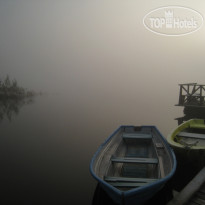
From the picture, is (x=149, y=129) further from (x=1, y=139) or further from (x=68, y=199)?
(x=1, y=139)

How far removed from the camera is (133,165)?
561 cm

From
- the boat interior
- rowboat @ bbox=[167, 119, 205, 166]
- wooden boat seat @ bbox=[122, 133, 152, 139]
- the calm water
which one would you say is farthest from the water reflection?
rowboat @ bbox=[167, 119, 205, 166]

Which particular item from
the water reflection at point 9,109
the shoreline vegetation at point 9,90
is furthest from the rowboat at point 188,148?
the shoreline vegetation at point 9,90

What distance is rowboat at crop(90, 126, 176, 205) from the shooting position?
362cm

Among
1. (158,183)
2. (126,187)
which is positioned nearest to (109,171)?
(126,187)

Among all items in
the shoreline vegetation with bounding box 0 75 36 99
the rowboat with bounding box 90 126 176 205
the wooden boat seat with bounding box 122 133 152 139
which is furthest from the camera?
the shoreline vegetation with bounding box 0 75 36 99

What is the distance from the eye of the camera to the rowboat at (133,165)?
142 inches

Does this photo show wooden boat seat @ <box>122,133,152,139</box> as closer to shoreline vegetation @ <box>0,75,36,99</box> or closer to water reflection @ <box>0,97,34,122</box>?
water reflection @ <box>0,97,34,122</box>

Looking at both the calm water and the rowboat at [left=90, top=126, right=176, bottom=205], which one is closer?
the rowboat at [left=90, top=126, right=176, bottom=205]

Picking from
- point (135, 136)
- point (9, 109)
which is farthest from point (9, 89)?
→ point (135, 136)

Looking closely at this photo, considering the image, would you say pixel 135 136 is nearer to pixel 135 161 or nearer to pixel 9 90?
pixel 135 161

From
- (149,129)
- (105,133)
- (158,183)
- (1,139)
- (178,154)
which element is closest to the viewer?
(158,183)

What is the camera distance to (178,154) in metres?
5.75

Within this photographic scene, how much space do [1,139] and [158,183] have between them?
470 inches
